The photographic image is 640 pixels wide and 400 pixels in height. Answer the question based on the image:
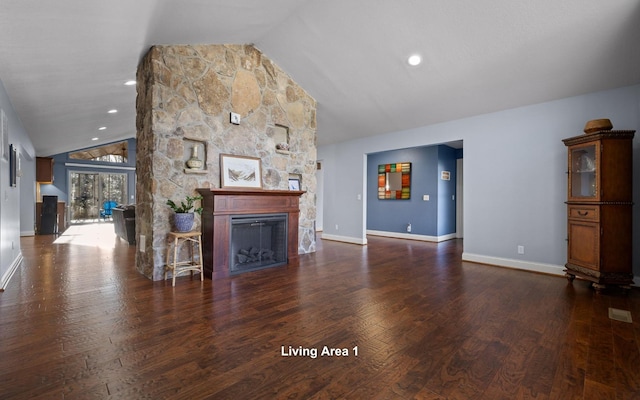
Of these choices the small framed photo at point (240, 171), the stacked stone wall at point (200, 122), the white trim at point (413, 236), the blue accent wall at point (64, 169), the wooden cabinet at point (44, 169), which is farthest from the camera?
the blue accent wall at point (64, 169)

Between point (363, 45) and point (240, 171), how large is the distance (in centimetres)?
241

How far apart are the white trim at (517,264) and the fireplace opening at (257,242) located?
3018 mm

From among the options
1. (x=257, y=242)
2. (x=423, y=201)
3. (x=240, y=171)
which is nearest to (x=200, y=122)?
(x=240, y=171)

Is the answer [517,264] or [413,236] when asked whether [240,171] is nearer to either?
[517,264]

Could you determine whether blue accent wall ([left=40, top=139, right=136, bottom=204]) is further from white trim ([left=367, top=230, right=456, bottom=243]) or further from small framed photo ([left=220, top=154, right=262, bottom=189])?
Answer: white trim ([left=367, top=230, right=456, bottom=243])

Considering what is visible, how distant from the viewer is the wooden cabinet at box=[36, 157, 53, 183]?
896cm

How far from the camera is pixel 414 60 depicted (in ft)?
13.1

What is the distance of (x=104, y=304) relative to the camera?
111 inches

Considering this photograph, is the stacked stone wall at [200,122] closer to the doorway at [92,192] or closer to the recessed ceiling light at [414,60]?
the recessed ceiling light at [414,60]

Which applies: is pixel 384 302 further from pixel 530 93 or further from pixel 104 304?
pixel 530 93

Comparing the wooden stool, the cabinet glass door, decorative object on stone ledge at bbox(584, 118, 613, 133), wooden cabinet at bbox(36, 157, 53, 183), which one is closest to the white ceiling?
decorative object on stone ledge at bbox(584, 118, 613, 133)

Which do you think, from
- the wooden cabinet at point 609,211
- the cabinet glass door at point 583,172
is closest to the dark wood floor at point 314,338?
the wooden cabinet at point 609,211

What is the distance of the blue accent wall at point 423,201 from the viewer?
7301mm

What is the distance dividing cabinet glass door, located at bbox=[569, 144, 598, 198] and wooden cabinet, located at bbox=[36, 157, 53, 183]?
12407 mm
